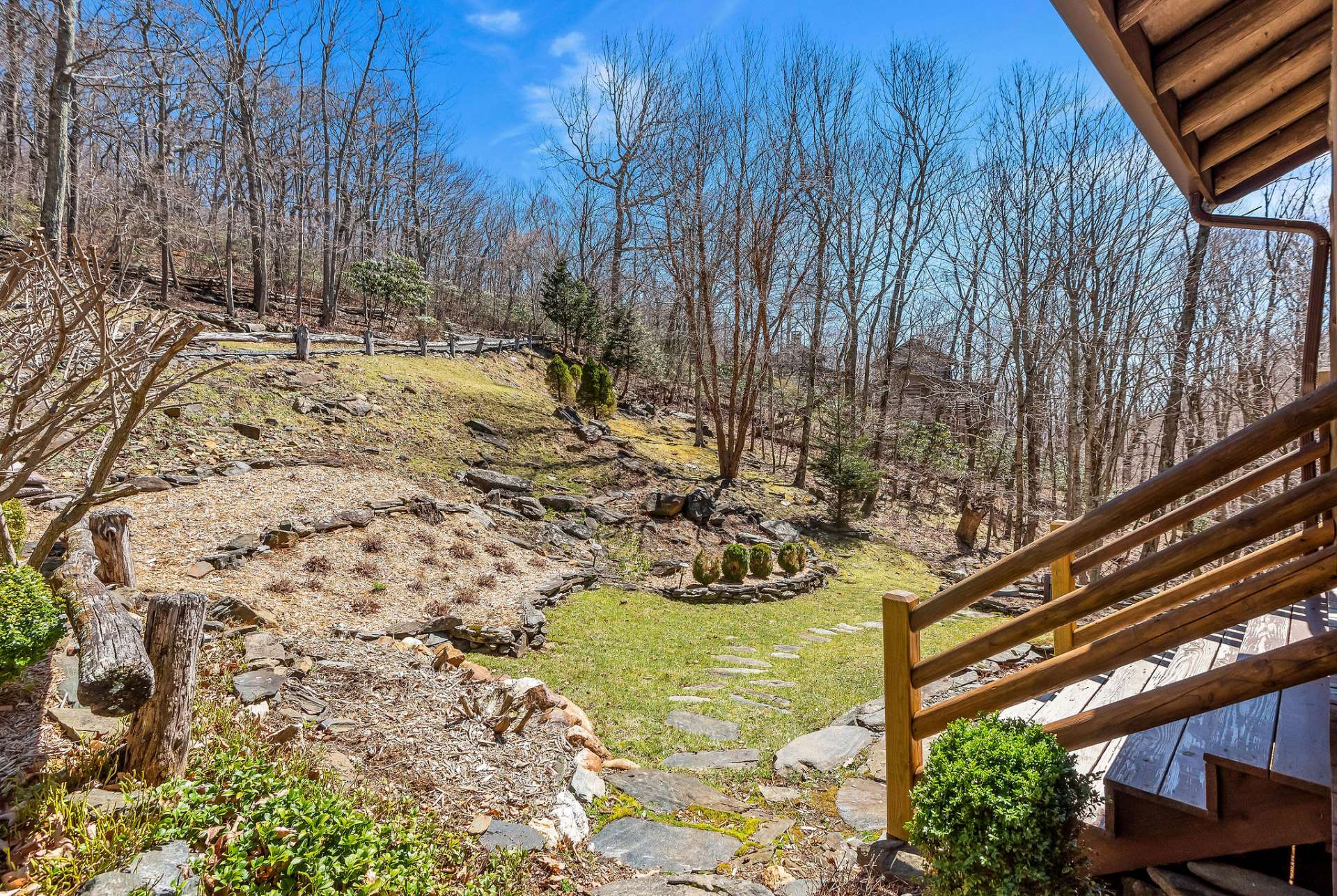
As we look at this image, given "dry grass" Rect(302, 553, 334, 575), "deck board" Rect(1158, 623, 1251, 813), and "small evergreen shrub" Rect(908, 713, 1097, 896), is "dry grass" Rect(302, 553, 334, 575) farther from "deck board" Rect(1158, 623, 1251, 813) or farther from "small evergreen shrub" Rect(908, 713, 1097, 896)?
"deck board" Rect(1158, 623, 1251, 813)

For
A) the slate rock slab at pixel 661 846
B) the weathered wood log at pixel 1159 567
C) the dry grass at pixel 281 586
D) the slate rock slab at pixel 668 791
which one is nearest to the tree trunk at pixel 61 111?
the dry grass at pixel 281 586

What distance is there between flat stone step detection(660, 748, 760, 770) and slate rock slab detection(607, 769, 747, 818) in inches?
6.7

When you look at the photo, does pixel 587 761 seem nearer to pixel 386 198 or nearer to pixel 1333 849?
pixel 1333 849

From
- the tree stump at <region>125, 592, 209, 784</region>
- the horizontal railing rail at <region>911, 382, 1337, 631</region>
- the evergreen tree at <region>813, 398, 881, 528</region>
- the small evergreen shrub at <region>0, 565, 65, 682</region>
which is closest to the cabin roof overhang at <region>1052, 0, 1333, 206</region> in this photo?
the horizontal railing rail at <region>911, 382, 1337, 631</region>

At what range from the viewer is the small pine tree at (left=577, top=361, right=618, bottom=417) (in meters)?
17.8

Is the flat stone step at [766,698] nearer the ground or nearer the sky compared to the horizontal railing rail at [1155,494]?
nearer the ground

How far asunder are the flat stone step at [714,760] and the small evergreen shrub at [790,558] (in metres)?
6.17

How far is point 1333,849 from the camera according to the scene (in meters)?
1.46

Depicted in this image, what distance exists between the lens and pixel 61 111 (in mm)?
10008

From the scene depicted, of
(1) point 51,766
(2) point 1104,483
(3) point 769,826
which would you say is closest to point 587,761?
(3) point 769,826

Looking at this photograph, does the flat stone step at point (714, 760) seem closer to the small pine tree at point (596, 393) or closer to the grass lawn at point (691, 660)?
the grass lawn at point (691, 660)

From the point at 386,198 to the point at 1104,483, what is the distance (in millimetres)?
28786

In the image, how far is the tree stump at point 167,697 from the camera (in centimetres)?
262

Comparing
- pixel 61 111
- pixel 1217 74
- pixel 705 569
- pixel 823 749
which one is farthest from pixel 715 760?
pixel 61 111
